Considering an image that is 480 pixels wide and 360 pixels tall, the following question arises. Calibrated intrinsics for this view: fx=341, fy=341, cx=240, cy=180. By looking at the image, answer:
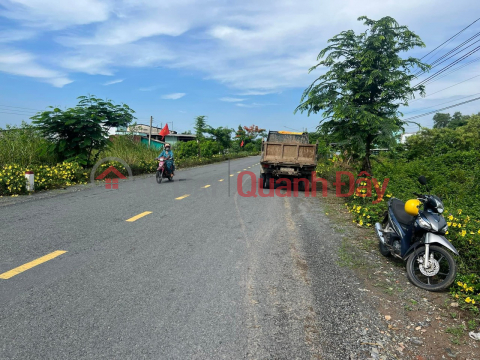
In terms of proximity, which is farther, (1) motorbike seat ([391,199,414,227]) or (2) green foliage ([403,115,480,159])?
(2) green foliage ([403,115,480,159])

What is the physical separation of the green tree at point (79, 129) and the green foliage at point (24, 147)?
33 cm

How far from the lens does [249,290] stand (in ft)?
13.0

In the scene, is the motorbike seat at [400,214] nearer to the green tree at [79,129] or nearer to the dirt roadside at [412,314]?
the dirt roadside at [412,314]

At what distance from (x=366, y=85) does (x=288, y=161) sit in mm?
4019

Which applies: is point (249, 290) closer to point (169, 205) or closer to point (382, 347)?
point (382, 347)

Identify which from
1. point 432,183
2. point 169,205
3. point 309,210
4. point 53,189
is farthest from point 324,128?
point 53,189

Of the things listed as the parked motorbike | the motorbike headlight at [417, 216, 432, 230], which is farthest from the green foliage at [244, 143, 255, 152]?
the motorbike headlight at [417, 216, 432, 230]

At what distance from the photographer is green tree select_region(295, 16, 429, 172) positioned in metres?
10.2

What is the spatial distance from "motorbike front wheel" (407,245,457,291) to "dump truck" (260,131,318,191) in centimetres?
844

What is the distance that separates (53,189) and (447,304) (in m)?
11.8

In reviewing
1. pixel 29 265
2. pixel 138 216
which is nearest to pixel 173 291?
pixel 29 265

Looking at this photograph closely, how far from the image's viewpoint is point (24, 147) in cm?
1335

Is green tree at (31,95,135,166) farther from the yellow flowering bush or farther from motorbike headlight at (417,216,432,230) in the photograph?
motorbike headlight at (417,216,432,230)

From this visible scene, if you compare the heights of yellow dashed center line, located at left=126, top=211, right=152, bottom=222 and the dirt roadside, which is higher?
the dirt roadside
